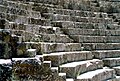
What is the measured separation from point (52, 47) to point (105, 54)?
8.42 feet

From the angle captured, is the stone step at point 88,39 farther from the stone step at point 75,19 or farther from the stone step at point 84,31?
the stone step at point 75,19

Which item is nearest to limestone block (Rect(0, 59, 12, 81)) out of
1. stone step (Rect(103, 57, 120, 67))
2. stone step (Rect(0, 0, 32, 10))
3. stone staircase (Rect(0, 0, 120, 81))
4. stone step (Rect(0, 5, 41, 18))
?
stone staircase (Rect(0, 0, 120, 81))

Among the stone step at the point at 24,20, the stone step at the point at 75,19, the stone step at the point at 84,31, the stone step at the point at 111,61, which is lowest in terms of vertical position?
the stone step at the point at 111,61

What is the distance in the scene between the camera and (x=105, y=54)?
8.57 metres

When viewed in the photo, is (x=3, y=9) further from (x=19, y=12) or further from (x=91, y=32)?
(x=91, y=32)

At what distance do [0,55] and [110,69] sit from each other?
418 cm

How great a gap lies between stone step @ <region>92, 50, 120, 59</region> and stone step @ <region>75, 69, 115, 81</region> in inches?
29.0

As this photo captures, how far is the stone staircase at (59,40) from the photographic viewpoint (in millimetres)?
4406

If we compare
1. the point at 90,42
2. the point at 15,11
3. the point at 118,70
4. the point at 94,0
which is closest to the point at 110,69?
the point at 118,70

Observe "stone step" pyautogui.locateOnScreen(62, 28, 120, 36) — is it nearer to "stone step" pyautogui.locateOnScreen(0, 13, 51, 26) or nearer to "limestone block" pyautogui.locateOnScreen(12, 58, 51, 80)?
"stone step" pyautogui.locateOnScreen(0, 13, 51, 26)

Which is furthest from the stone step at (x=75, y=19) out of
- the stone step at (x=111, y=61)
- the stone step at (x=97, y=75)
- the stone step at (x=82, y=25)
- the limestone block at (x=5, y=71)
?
the limestone block at (x=5, y=71)

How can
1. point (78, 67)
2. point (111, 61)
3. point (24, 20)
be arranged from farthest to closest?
point (111, 61) → point (24, 20) → point (78, 67)

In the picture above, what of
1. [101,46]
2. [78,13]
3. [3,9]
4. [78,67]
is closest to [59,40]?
[78,67]

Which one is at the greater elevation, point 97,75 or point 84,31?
point 84,31
